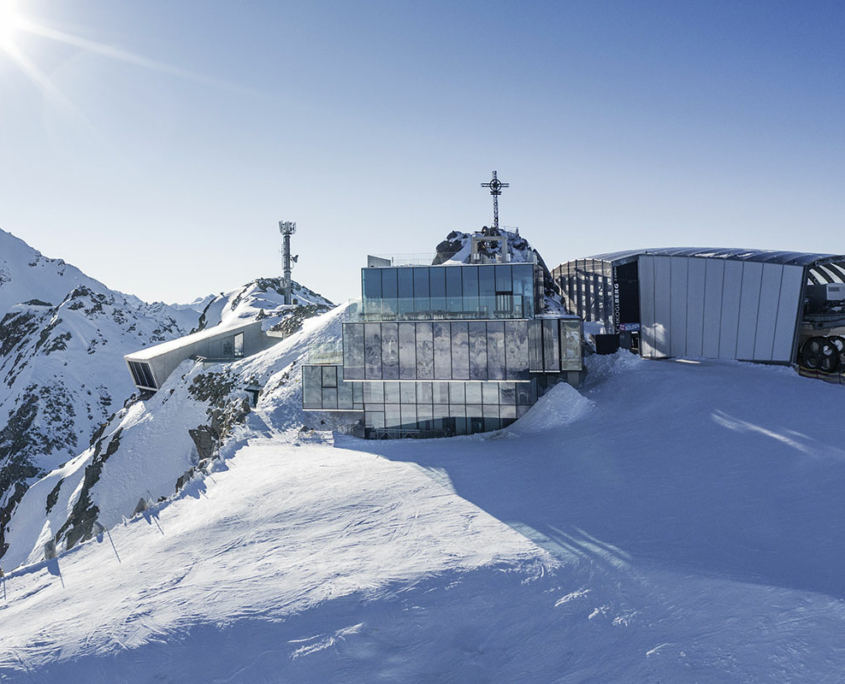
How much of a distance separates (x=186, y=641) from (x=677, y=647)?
10.3 m

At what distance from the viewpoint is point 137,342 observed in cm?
10900

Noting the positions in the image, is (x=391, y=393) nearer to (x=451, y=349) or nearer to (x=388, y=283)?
(x=451, y=349)

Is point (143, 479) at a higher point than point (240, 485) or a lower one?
lower

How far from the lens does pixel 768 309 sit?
3400cm

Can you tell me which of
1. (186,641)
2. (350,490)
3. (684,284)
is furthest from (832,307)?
(186,641)

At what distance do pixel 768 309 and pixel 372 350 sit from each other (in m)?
23.0

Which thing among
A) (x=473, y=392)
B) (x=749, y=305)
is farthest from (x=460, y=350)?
(x=749, y=305)

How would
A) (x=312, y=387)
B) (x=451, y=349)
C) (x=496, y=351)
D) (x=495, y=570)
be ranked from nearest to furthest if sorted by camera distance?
(x=495, y=570)
(x=496, y=351)
(x=451, y=349)
(x=312, y=387)

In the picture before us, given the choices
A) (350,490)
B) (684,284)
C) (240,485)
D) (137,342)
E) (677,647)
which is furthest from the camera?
(137,342)

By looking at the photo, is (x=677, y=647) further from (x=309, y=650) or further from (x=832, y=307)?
(x=832, y=307)

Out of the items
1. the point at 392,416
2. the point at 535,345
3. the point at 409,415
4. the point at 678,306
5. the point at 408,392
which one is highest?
the point at 678,306

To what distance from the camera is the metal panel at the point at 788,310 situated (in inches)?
1312

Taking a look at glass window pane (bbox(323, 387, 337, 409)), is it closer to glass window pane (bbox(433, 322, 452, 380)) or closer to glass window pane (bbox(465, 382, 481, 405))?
glass window pane (bbox(433, 322, 452, 380))

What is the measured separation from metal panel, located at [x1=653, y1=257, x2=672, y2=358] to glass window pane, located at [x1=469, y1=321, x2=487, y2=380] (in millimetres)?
12744
